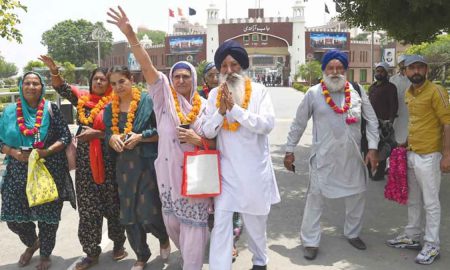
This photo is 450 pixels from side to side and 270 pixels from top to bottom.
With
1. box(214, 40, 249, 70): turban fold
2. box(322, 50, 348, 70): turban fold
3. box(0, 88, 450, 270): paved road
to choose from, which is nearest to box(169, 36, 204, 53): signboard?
box(0, 88, 450, 270): paved road

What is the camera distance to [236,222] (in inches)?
169

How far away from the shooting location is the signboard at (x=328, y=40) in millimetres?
62125

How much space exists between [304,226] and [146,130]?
165 cm

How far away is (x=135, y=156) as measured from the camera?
3.57 meters

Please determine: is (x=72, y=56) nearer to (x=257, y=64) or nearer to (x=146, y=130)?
(x=257, y=64)

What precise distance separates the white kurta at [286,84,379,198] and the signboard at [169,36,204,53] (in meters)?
60.6

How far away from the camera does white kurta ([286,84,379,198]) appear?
3979 millimetres

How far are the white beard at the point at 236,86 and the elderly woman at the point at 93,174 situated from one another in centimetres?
110

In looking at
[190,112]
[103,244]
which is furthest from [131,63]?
[190,112]

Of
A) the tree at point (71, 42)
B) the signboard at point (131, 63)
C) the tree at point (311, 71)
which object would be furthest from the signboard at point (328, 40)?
the signboard at point (131, 63)

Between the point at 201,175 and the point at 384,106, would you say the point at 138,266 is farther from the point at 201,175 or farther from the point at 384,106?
the point at 384,106

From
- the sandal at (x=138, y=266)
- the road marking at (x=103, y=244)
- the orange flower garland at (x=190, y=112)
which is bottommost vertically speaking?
the road marking at (x=103, y=244)

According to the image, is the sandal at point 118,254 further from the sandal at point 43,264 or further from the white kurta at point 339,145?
the white kurta at point 339,145

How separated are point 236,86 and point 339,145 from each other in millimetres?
1199
